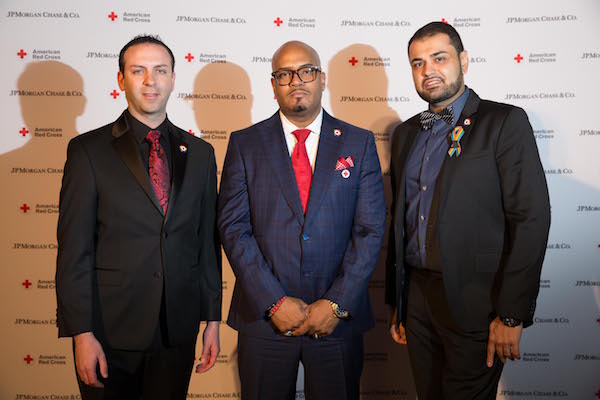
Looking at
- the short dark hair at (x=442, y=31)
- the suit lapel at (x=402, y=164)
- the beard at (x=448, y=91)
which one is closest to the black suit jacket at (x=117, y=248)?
the suit lapel at (x=402, y=164)

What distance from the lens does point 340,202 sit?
2137mm

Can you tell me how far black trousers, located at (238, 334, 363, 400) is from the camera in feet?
6.83

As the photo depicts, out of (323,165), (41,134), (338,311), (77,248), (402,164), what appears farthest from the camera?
(41,134)

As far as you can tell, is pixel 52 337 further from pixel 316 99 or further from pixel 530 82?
pixel 530 82

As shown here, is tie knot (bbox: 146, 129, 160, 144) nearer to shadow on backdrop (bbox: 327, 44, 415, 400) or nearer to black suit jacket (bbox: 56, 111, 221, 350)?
black suit jacket (bbox: 56, 111, 221, 350)

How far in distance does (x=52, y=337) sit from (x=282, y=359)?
2028mm

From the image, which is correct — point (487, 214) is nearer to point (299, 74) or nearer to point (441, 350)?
point (441, 350)

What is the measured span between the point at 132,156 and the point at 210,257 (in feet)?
1.95

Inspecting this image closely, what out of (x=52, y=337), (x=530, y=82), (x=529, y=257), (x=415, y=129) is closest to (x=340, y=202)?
(x=415, y=129)

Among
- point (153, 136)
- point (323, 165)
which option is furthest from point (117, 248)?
point (323, 165)

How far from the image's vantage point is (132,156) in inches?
79.4

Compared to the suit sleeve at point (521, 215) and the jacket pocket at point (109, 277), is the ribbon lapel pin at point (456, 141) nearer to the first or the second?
the suit sleeve at point (521, 215)

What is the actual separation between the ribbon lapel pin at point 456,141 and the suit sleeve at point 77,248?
1605 millimetres

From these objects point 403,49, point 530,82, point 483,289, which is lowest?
point 483,289
